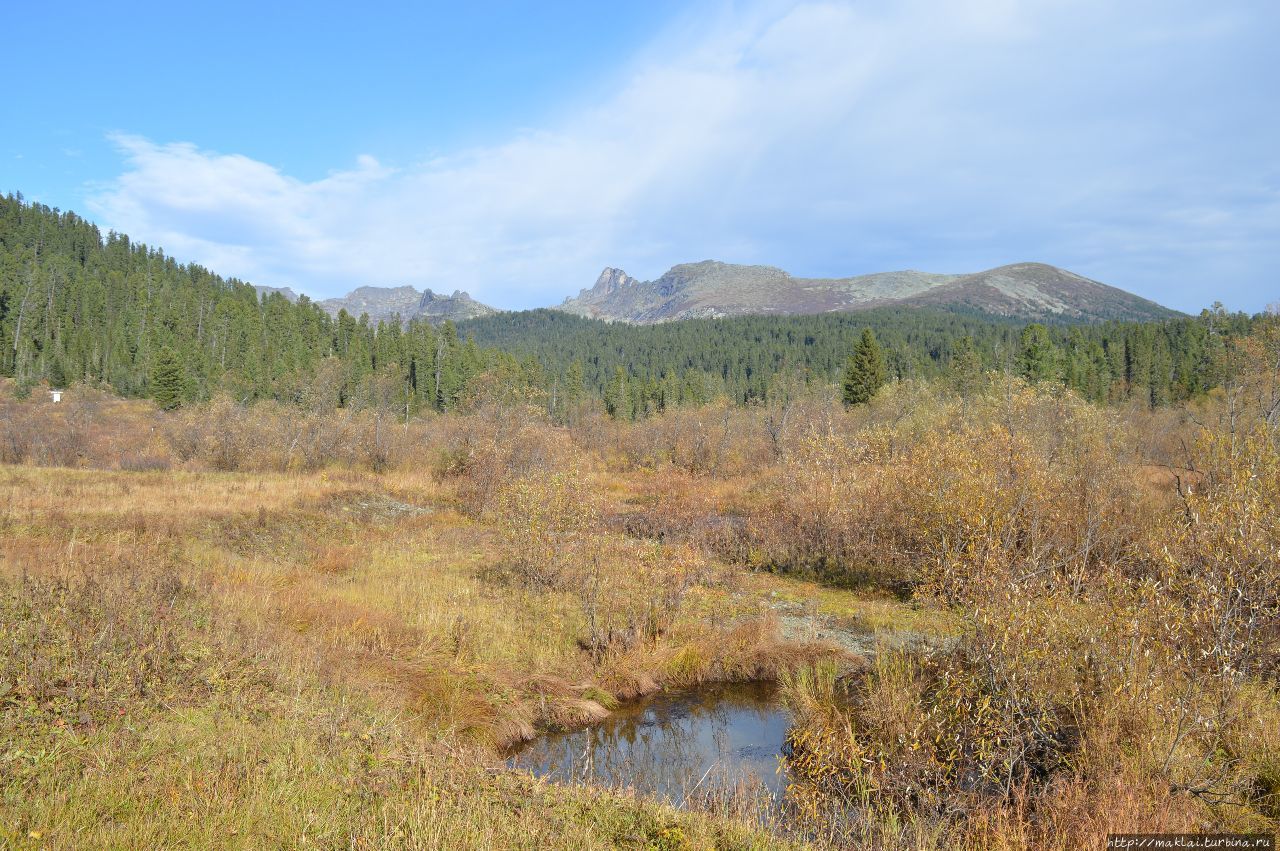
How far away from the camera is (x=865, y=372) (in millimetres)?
67250

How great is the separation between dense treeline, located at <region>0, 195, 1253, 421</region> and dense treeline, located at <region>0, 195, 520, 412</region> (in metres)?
0.28

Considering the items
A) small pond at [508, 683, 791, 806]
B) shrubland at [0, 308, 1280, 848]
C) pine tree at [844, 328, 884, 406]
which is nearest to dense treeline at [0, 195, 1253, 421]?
pine tree at [844, 328, 884, 406]

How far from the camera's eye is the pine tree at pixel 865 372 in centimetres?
6612

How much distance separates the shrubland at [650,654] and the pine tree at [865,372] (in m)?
42.6

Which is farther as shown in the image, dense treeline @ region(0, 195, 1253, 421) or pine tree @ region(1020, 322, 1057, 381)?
dense treeline @ region(0, 195, 1253, 421)

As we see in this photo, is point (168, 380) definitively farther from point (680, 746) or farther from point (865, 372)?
point (680, 746)

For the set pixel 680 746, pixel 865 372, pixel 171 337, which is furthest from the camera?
pixel 171 337

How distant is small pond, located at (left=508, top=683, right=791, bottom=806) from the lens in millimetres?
9125

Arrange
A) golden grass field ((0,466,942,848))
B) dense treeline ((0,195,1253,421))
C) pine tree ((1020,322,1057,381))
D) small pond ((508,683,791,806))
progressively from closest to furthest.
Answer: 1. golden grass field ((0,466,942,848))
2. small pond ((508,683,791,806))
3. pine tree ((1020,322,1057,381))
4. dense treeline ((0,195,1253,421))

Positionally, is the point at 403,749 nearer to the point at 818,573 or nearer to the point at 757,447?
the point at 818,573

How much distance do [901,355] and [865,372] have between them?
186 feet

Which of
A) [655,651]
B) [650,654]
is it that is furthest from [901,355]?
[650,654]

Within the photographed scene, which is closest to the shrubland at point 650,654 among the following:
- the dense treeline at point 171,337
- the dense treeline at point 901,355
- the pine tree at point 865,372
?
the pine tree at point 865,372

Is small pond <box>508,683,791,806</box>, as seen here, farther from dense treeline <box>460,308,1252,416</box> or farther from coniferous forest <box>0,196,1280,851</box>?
dense treeline <box>460,308,1252,416</box>
